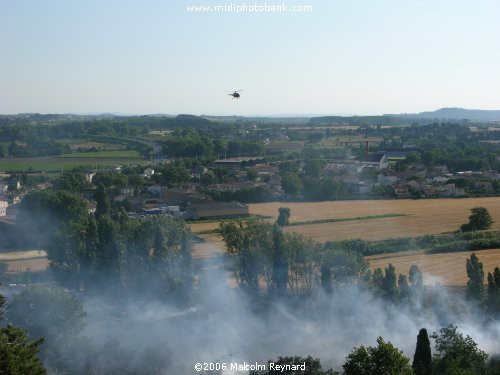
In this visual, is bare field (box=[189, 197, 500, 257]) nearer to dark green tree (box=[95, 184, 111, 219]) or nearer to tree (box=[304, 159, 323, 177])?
dark green tree (box=[95, 184, 111, 219])

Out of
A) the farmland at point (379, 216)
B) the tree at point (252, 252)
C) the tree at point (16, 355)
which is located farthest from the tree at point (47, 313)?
the farmland at point (379, 216)

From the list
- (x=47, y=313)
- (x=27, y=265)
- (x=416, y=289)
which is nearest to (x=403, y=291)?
(x=416, y=289)

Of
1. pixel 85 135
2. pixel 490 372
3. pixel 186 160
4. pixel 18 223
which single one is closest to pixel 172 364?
pixel 490 372

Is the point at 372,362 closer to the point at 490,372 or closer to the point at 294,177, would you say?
the point at 490,372

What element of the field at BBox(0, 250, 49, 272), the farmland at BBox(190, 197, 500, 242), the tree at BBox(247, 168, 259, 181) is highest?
the tree at BBox(247, 168, 259, 181)

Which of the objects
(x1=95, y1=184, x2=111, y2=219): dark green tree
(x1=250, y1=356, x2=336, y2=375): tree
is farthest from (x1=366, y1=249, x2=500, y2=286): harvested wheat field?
(x1=95, y1=184, x2=111, y2=219): dark green tree

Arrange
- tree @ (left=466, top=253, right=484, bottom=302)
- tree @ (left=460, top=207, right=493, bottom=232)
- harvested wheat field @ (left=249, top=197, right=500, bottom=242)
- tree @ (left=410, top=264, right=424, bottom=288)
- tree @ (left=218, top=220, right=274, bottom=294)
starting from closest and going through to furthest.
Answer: tree @ (left=466, top=253, right=484, bottom=302)
tree @ (left=410, top=264, right=424, bottom=288)
tree @ (left=218, top=220, right=274, bottom=294)
tree @ (left=460, top=207, right=493, bottom=232)
harvested wheat field @ (left=249, top=197, right=500, bottom=242)

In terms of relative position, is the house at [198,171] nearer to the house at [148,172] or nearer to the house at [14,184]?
the house at [148,172]
